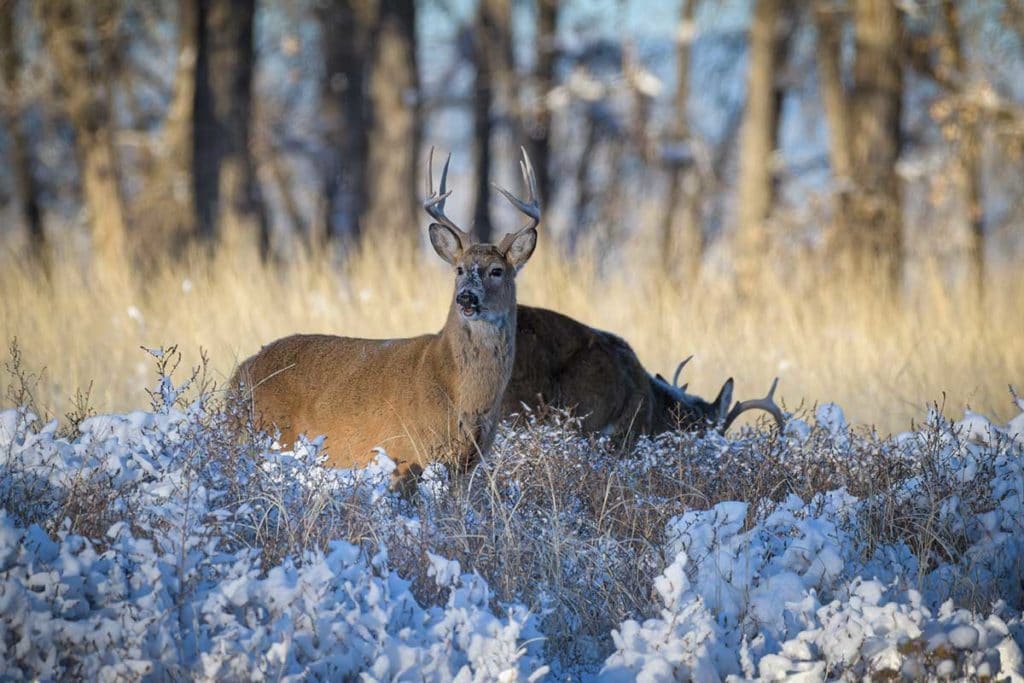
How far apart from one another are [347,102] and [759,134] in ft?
31.3

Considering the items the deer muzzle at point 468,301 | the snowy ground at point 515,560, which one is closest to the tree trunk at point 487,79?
the deer muzzle at point 468,301

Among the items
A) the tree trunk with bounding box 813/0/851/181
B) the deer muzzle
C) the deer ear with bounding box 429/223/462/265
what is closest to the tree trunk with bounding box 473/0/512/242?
the tree trunk with bounding box 813/0/851/181

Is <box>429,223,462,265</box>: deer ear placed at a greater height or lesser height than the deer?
greater

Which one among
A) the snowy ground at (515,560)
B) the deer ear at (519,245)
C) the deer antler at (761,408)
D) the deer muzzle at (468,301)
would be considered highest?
the deer ear at (519,245)

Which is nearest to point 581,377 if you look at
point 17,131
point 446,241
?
point 446,241

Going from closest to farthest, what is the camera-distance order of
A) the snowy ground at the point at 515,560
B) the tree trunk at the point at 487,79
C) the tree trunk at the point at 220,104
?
the snowy ground at the point at 515,560
the tree trunk at the point at 220,104
the tree trunk at the point at 487,79

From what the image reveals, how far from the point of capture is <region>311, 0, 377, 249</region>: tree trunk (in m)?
21.6

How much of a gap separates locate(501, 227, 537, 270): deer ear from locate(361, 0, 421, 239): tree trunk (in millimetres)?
9589

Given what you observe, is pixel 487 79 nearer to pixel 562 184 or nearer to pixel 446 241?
pixel 562 184

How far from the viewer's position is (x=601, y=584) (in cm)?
456

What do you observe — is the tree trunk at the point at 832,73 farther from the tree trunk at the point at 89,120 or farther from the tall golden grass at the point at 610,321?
the tree trunk at the point at 89,120

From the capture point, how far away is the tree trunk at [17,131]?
16.9 meters

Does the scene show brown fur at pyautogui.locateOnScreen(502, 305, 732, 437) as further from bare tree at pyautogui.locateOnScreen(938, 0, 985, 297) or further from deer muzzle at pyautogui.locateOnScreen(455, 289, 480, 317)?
bare tree at pyautogui.locateOnScreen(938, 0, 985, 297)

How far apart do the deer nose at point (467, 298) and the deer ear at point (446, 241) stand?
0.44 meters
